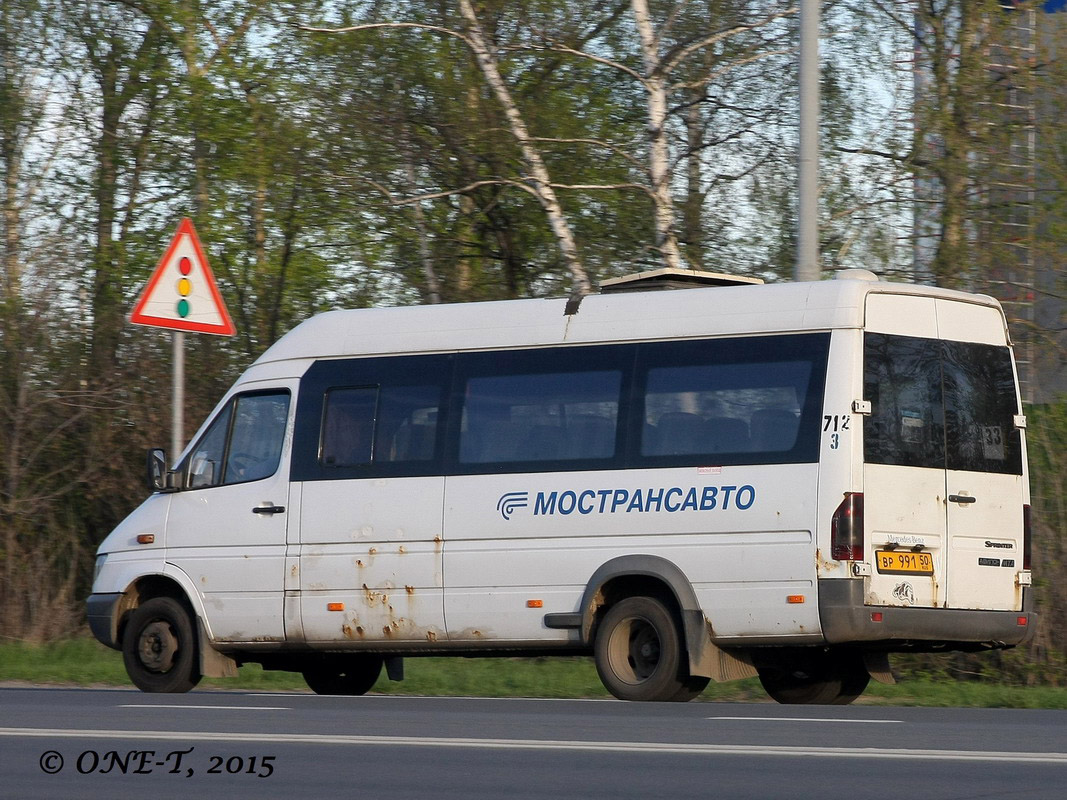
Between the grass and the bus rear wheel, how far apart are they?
1321mm

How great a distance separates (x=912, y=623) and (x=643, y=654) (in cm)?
171

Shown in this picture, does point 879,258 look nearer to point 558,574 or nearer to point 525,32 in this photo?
point 525,32

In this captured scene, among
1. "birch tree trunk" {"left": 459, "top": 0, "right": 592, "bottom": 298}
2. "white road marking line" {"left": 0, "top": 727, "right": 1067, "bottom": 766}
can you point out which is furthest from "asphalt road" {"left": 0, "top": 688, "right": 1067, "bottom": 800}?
"birch tree trunk" {"left": 459, "top": 0, "right": 592, "bottom": 298}

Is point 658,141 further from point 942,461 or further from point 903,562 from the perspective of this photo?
point 903,562

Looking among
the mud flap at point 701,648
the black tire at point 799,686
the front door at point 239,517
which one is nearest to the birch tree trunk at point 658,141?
the front door at point 239,517

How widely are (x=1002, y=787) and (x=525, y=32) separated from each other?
12210mm

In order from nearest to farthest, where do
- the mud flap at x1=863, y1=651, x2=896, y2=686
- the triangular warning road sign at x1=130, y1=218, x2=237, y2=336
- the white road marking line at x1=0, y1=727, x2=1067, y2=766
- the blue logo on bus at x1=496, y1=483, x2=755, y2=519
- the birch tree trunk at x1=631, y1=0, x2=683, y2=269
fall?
1. the white road marking line at x1=0, y1=727, x2=1067, y2=766
2. the blue logo on bus at x1=496, y1=483, x2=755, y2=519
3. the mud flap at x1=863, y1=651, x2=896, y2=686
4. the triangular warning road sign at x1=130, y1=218, x2=237, y2=336
5. the birch tree trunk at x1=631, y1=0, x2=683, y2=269

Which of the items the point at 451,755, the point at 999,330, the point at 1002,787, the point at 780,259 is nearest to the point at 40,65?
the point at 780,259

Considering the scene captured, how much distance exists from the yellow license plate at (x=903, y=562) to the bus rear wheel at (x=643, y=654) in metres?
1.36

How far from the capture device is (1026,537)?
11719 millimetres

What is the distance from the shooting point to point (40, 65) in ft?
73.6

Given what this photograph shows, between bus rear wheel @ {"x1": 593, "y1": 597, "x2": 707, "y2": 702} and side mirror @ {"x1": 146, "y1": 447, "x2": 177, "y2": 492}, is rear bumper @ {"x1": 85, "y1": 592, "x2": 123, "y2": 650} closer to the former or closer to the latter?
side mirror @ {"x1": 146, "y1": 447, "x2": 177, "y2": 492}

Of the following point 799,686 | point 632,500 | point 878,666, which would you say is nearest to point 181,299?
point 632,500

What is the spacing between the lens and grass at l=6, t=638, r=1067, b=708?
1245 centimetres
